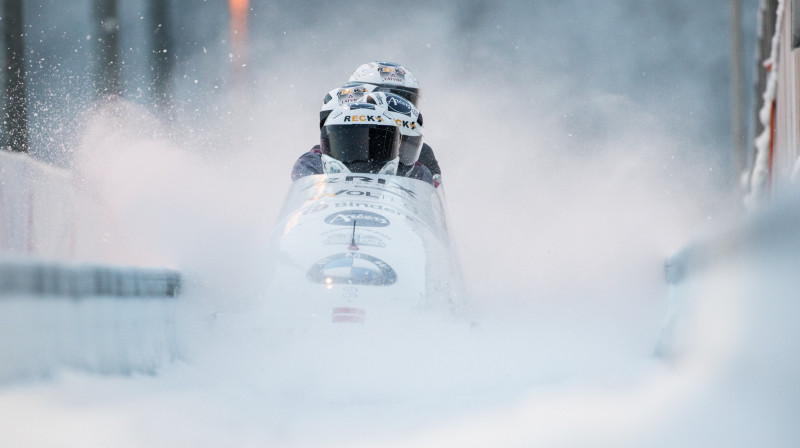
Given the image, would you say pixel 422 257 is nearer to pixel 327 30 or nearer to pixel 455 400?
pixel 455 400

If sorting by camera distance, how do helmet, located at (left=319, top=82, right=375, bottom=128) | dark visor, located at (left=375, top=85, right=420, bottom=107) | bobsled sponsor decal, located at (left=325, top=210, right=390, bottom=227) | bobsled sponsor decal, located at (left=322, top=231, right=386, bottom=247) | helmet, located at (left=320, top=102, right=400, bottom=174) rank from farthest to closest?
dark visor, located at (left=375, top=85, right=420, bottom=107) → helmet, located at (left=319, top=82, right=375, bottom=128) → helmet, located at (left=320, top=102, right=400, bottom=174) → bobsled sponsor decal, located at (left=325, top=210, right=390, bottom=227) → bobsled sponsor decal, located at (left=322, top=231, right=386, bottom=247)

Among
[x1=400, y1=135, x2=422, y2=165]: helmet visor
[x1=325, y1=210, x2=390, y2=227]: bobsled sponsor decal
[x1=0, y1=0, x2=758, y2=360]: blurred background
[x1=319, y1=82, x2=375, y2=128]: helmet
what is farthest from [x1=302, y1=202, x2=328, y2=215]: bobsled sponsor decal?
[x1=0, y1=0, x2=758, y2=360]: blurred background

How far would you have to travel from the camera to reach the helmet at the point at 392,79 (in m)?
8.13

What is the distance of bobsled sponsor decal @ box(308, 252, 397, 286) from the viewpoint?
4.19 metres

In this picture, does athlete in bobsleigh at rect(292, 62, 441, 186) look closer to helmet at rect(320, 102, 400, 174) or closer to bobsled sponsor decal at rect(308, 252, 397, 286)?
helmet at rect(320, 102, 400, 174)

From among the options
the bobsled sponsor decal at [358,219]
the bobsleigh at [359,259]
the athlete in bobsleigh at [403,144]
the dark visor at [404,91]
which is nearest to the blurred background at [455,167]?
the bobsleigh at [359,259]

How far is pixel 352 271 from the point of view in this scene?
4211 millimetres

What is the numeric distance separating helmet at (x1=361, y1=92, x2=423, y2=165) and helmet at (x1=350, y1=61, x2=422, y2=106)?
192 cm

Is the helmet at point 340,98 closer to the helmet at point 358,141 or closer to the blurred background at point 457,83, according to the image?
the helmet at point 358,141

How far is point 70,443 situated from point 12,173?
590 cm

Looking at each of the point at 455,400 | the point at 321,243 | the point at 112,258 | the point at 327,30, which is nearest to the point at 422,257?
the point at 321,243

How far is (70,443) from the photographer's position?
7.04 ft

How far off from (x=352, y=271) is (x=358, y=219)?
1.65 ft

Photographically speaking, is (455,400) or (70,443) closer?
(70,443)
